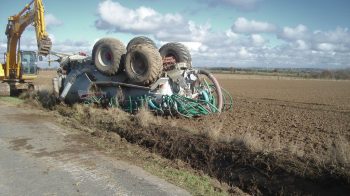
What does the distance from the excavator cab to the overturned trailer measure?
607 cm

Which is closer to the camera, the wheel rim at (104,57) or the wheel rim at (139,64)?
the wheel rim at (139,64)

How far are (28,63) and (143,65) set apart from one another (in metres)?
10.6

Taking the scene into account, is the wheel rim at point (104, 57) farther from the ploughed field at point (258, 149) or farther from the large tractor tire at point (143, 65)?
the ploughed field at point (258, 149)

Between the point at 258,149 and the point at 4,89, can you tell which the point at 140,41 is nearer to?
the point at 258,149

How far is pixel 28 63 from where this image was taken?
66.2 feet

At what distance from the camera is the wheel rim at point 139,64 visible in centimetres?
1198

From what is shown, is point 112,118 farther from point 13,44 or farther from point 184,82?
point 13,44

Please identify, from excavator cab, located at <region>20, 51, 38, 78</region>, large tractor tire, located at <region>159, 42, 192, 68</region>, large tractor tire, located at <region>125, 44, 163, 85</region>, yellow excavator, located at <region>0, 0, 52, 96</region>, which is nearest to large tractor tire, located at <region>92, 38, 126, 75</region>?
large tractor tire, located at <region>125, 44, 163, 85</region>

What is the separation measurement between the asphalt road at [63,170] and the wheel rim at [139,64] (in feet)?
11.6

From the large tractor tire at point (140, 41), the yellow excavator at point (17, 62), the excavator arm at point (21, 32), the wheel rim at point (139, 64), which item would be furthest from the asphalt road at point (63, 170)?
the yellow excavator at point (17, 62)

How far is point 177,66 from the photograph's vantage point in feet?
40.7

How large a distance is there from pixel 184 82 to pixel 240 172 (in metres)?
5.90

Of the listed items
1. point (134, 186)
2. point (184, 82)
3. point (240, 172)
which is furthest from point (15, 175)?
point (184, 82)

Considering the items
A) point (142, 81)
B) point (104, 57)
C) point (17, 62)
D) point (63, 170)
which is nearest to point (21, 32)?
point (17, 62)
